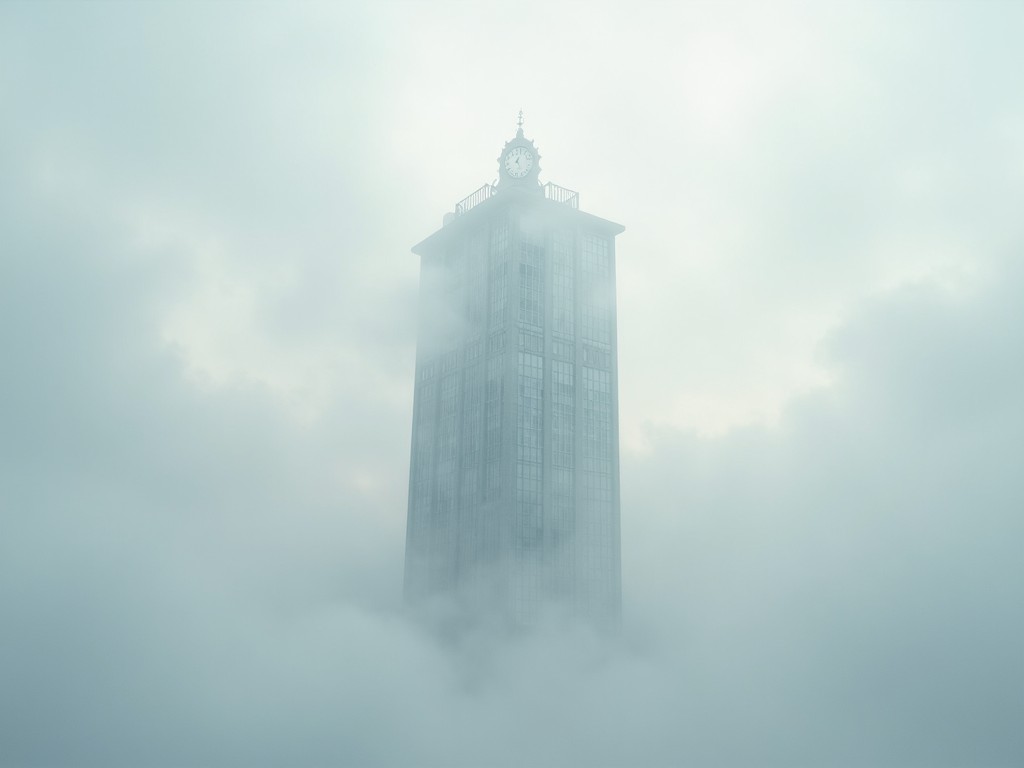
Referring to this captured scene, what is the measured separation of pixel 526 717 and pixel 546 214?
3231 inches

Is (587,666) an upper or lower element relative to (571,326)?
lower

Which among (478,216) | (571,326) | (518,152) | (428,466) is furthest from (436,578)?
(518,152)

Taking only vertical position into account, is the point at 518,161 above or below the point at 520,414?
above

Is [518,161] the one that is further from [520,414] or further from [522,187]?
[520,414]

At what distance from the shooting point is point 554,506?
14712 centimetres

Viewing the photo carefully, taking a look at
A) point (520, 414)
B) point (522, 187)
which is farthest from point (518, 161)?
point (520, 414)

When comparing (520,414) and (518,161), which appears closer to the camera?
(520,414)

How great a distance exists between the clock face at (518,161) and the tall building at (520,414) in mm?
191

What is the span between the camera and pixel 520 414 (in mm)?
148750

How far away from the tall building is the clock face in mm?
191

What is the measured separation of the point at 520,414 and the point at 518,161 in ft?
150

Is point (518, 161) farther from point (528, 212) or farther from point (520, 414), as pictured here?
point (520, 414)

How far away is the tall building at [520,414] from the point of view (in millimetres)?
145125

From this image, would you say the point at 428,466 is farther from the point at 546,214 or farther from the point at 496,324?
the point at 546,214
